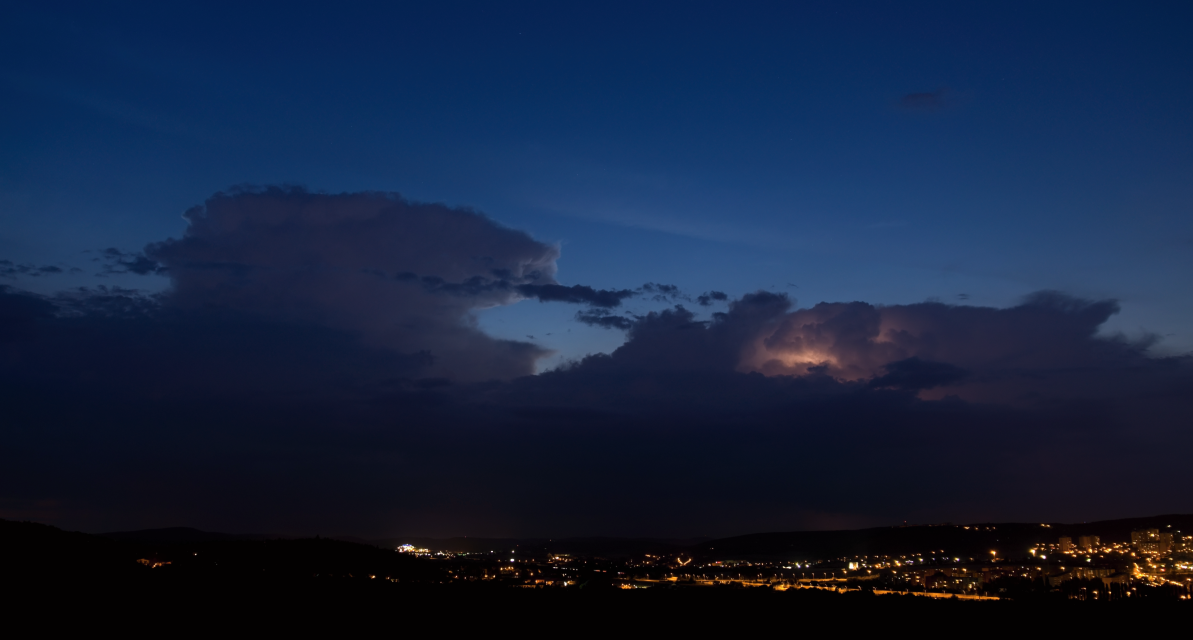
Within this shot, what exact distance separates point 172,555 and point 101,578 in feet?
139

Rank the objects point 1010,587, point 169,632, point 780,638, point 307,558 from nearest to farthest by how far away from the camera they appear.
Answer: point 169,632
point 780,638
point 307,558
point 1010,587

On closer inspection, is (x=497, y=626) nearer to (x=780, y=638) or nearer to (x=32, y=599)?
(x=780, y=638)

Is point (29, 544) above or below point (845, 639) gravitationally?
above

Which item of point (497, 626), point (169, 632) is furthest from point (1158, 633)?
point (169, 632)

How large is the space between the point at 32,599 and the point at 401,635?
2713 cm

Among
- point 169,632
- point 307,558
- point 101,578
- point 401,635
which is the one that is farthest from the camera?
point 307,558

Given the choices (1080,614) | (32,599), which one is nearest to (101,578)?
(32,599)

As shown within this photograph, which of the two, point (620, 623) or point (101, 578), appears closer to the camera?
point (101, 578)

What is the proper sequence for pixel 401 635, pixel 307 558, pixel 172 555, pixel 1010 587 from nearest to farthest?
pixel 401 635 < pixel 172 555 < pixel 307 558 < pixel 1010 587

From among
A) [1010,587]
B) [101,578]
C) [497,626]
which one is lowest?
[1010,587]

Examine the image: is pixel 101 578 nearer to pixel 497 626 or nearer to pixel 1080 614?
pixel 497 626

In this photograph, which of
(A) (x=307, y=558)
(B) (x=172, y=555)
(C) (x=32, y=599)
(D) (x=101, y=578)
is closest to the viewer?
(C) (x=32, y=599)

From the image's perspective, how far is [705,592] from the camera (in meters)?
135

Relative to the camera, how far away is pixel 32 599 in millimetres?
58938
